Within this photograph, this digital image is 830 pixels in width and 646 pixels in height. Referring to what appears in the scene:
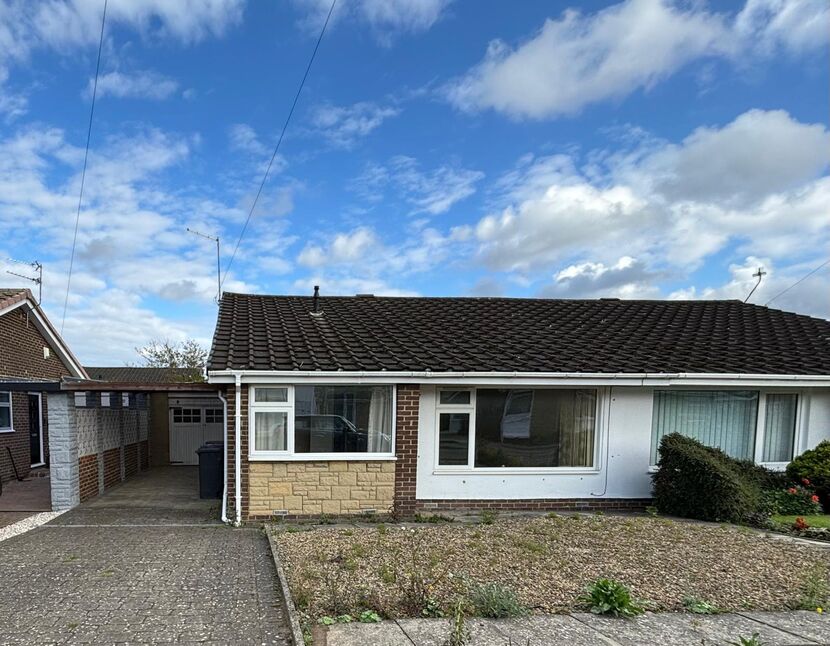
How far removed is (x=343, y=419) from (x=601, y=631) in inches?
188

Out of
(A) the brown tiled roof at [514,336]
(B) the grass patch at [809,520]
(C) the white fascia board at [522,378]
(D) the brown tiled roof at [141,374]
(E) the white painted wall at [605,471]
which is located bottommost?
(D) the brown tiled roof at [141,374]

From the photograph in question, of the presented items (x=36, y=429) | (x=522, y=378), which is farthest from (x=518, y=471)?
(x=36, y=429)

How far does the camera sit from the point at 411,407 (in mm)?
7637

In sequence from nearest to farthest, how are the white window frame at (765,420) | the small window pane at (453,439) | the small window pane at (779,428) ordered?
the small window pane at (453,439) → the white window frame at (765,420) → the small window pane at (779,428)

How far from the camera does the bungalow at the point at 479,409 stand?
738 centimetres

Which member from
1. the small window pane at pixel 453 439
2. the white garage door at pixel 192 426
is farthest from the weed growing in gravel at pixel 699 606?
the white garage door at pixel 192 426

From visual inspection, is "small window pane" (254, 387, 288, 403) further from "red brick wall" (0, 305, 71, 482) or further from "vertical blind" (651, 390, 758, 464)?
"red brick wall" (0, 305, 71, 482)

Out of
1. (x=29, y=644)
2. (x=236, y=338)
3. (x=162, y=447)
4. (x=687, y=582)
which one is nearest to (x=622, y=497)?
(x=687, y=582)

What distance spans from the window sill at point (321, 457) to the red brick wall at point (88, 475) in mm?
3683

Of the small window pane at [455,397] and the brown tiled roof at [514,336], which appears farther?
the small window pane at [455,397]

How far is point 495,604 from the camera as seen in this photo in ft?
13.1

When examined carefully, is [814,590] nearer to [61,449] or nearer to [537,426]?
[537,426]

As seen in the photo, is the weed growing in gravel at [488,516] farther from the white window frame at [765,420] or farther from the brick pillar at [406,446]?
the white window frame at [765,420]

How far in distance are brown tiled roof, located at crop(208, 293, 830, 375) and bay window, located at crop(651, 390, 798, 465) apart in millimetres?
649
